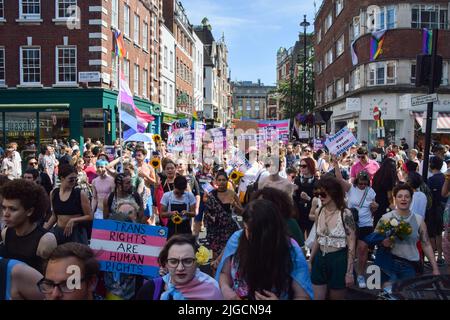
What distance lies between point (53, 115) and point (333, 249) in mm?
21814

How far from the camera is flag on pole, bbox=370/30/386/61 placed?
27734 mm

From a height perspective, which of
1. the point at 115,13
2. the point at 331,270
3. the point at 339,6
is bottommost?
the point at 331,270

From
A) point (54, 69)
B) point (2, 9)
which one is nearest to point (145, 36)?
point (54, 69)

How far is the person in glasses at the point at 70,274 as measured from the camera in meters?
2.70

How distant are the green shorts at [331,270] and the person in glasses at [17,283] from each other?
2700 mm

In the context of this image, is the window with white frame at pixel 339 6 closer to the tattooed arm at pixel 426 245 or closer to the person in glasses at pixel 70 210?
the tattooed arm at pixel 426 245

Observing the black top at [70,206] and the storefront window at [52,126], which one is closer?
the black top at [70,206]

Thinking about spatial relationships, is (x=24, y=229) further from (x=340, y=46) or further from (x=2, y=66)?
(x=340, y=46)

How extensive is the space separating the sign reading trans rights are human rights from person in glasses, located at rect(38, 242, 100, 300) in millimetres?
1411

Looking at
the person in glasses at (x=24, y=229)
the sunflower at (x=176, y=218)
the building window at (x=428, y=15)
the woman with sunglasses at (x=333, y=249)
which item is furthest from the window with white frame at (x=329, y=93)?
the person in glasses at (x=24, y=229)

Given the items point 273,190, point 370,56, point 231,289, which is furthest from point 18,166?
point 370,56

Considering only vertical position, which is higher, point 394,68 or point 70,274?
point 394,68

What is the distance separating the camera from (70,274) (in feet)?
9.10

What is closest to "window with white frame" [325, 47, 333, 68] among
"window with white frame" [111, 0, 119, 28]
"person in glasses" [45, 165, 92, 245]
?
"window with white frame" [111, 0, 119, 28]
